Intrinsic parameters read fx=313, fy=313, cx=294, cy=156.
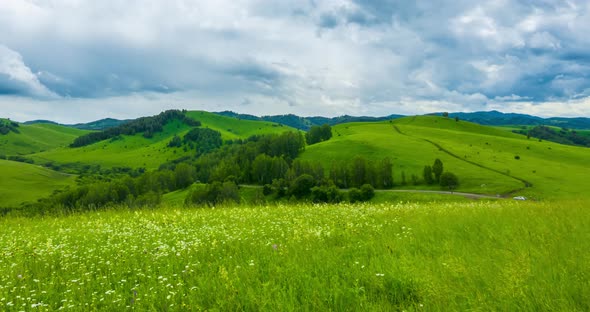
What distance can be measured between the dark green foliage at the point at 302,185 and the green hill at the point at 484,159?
95.9 feet

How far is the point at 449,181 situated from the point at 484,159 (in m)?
42.4

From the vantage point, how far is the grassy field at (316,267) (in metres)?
4.59

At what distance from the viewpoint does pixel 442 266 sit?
567 cm

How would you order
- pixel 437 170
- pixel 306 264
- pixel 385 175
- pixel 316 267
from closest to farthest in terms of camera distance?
pixel 316 267 < pixel 306 264 < pixel 437 170 < pixel 385 175

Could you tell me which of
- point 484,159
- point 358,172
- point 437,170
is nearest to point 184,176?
point 358,172

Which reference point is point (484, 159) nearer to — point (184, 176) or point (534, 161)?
point (534, 161)

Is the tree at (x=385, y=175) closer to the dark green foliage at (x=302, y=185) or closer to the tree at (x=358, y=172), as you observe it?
the tree at (x=358, y=172)

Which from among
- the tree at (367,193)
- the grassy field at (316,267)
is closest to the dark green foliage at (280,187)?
the tree at (367,193)

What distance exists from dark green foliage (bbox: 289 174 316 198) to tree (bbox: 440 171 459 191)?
52700 mm

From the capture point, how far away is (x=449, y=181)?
123m

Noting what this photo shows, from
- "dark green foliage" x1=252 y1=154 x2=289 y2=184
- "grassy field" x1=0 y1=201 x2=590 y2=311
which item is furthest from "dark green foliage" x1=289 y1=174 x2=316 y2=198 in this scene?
"grassy field" x1=0 y1=201 x2=590 y2=311

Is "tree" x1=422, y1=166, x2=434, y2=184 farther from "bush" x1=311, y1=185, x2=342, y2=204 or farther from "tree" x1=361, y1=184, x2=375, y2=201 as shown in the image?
"bush" x1=311, y1=185, x2=342, y2=204

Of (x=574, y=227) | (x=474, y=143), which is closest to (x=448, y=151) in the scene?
(x=474, y=143)

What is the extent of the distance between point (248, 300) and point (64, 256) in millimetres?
5373
